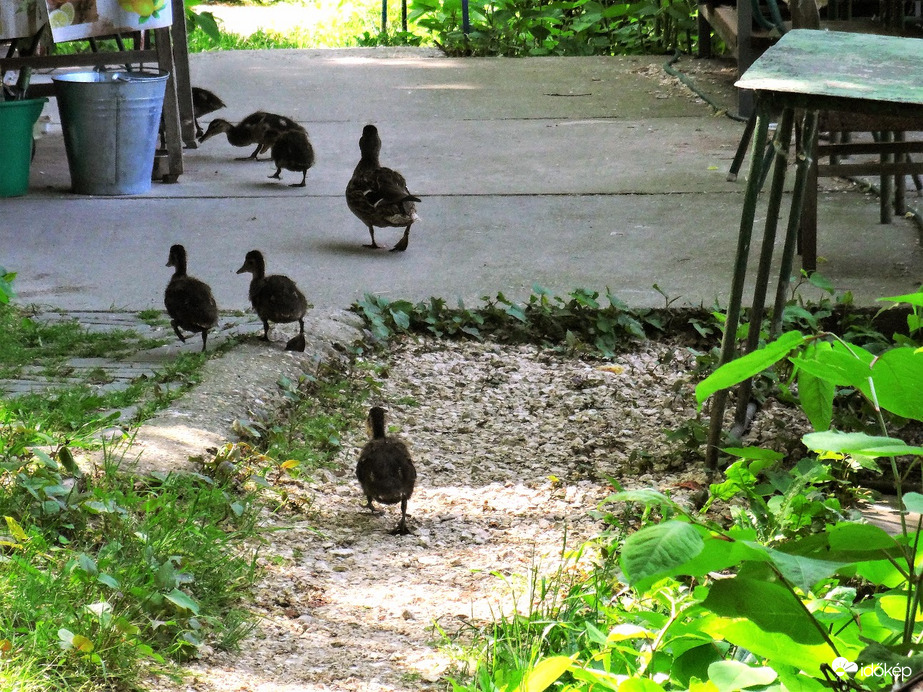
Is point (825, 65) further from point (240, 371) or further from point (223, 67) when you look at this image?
point (223, 67)

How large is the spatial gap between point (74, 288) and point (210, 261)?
0.88 m

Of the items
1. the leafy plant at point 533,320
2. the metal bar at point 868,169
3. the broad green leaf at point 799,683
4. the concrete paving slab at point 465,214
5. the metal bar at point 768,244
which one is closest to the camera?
the broad green leaf at point 799,683

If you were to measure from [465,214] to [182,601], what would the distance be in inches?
210

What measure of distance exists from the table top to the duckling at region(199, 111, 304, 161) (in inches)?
224

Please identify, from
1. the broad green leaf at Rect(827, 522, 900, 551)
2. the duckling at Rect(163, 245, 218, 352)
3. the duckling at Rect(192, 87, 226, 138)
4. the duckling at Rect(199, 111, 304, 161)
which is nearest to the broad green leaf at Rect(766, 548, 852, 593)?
the broad green leaf at Rect(827, 522, 900, 551)

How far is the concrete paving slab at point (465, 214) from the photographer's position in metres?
6.50

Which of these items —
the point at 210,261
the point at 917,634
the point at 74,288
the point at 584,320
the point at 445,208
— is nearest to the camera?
the point at 917,634

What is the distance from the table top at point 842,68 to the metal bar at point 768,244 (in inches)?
6.6

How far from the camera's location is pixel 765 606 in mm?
1483

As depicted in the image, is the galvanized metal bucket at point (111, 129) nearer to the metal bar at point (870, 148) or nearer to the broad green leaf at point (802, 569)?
the metal bar at point (870, 148)

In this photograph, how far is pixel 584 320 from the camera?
5.88 m

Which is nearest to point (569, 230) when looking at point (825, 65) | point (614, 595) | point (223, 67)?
point (825, 65)

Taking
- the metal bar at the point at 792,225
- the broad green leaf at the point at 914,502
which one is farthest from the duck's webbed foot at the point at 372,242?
the broad green leaf at the point at 914,502

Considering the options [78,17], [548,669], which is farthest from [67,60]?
[548,669]
